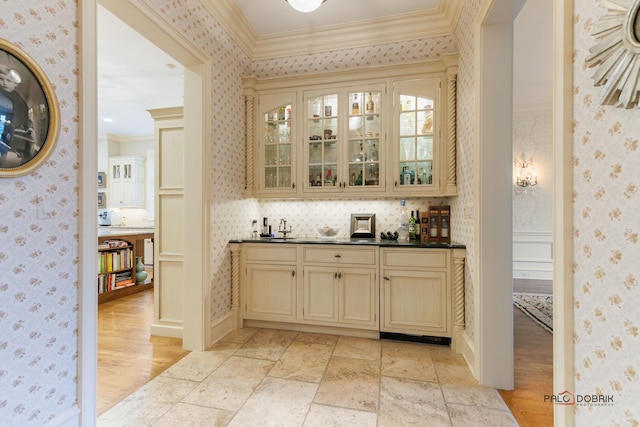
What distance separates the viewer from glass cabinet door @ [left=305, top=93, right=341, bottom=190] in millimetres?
3193

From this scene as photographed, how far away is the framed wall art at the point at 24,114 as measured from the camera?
119cm

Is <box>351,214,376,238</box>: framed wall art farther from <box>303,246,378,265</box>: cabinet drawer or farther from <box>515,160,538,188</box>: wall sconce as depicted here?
<box>515,160,538,188</box>: wall sconce

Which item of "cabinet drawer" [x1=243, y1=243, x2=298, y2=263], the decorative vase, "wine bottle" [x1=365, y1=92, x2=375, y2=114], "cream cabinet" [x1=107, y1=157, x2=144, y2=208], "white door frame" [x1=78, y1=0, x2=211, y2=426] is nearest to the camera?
"white door frame" [x1=78, y1=0, x2=211, y2=426]

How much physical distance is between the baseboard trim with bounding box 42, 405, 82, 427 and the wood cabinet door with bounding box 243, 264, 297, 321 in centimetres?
165

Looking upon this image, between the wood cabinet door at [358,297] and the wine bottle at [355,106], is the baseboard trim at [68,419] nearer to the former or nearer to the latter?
the wood cabinet door at [358,297]

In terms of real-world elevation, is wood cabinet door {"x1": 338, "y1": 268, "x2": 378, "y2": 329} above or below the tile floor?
above

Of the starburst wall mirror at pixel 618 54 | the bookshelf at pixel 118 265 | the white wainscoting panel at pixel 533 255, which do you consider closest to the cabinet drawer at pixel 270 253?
the bookshelf at pixel 118 265

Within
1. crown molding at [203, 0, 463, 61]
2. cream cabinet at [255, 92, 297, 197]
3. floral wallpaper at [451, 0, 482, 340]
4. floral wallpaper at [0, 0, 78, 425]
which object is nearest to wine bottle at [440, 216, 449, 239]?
floral wallpaper at [451, 0, 482, 340]

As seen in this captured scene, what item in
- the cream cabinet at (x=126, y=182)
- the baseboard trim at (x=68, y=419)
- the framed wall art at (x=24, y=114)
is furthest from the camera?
the cream cabinet at (x=126, y=182)

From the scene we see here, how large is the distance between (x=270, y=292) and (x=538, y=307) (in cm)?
340

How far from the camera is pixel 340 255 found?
284 centimetres

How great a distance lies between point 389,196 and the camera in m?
3.05

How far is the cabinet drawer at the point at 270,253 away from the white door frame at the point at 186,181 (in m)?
0.53

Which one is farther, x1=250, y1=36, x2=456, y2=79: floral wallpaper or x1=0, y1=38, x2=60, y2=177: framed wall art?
x1=250, y1=36, x2=456, y2=79: floral wallpaper
